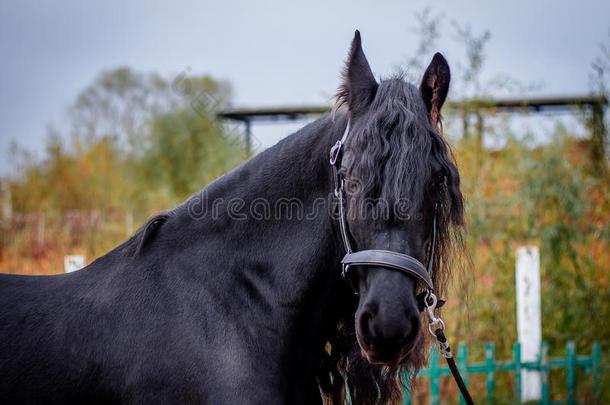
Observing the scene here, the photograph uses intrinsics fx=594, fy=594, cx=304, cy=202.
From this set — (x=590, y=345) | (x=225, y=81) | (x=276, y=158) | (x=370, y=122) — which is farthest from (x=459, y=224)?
(x=225, y=81)

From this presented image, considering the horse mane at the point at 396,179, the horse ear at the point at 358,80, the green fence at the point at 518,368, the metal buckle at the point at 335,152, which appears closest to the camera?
the horse mane at the point at 396,179

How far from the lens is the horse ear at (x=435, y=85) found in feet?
8.66

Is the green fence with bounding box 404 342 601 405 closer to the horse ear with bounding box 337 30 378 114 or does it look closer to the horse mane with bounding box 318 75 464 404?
the horse mane with bounding box 318 75 464 404

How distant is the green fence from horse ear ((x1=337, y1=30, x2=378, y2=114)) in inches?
182

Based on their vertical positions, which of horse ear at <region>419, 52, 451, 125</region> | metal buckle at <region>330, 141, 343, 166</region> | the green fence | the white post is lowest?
the green fence

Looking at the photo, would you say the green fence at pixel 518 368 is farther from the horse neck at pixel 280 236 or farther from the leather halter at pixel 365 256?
the leather halter at pixel 365 256

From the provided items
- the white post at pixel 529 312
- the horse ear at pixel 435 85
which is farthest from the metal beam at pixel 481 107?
the horse ear at pixel 435 85

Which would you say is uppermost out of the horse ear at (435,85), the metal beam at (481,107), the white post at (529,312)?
the metal beam at (481,107)

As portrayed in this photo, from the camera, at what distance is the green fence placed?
21.7ft

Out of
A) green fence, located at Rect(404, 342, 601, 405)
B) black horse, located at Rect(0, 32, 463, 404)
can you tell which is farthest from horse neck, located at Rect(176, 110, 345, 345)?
green fence, located at Rect(404, 342, 601, 405)

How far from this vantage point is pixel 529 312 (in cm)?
732

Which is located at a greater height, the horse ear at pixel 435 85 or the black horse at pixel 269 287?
the horse ear at pixel 435 85

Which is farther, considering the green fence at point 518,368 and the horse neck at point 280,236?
the green fence at point 518,368

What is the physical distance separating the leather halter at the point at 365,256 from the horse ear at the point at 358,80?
0.36 ft
